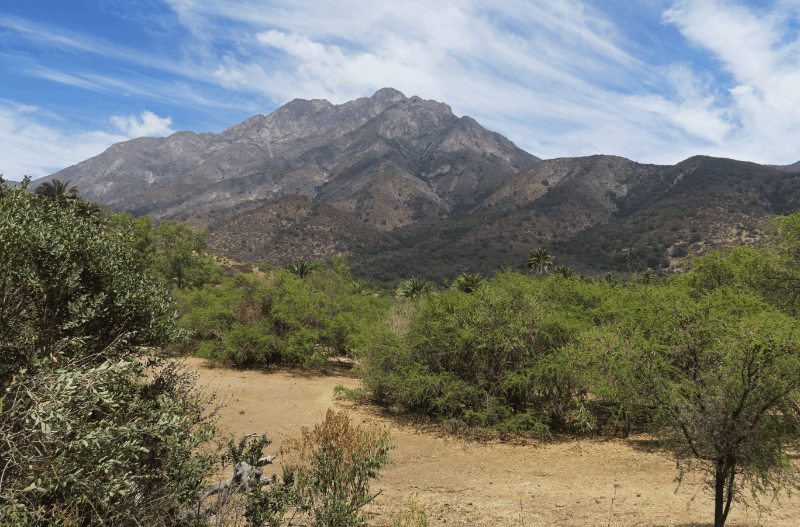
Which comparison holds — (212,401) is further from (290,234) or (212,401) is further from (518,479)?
(290,234)

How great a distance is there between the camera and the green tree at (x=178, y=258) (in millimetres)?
34531

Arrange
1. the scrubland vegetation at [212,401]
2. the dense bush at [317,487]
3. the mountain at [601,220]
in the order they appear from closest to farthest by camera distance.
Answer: the scrubland vegetation at [212,401], the dense bush at [317,487], the mountain at [601,220]

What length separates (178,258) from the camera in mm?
34875

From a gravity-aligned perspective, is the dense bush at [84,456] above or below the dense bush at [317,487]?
above

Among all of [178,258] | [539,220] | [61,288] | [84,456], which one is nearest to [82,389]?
[84,456]

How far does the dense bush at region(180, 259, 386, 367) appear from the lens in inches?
888

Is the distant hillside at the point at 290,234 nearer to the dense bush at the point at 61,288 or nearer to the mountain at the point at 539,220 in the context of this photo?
the mountain at the point at 539,220

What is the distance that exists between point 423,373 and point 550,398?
481cm

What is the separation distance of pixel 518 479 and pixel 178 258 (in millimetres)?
33913

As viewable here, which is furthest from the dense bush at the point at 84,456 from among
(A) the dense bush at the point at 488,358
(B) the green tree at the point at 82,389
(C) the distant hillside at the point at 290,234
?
(C) the distant hillside at the point at 290,234

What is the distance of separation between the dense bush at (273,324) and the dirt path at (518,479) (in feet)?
18.2

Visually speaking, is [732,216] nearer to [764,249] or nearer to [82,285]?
[764,249]

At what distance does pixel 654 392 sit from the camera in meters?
6.79

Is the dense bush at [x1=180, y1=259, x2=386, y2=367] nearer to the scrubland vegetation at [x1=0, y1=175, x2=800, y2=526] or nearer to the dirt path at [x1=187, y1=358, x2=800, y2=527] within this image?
the dirt path at [x1=187, y1=358, x2=800, y2=527]
